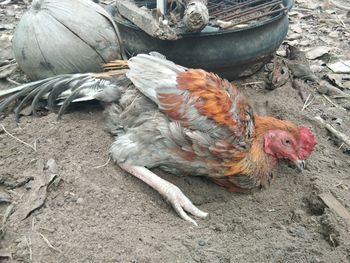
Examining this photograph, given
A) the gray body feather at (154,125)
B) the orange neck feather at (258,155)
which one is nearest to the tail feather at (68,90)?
the gray body feather at (154,125)

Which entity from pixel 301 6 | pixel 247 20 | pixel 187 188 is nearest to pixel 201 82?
pixel 187 188

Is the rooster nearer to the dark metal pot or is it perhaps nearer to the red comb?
the red comb

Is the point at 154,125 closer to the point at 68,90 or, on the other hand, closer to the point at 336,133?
the point at 68,90

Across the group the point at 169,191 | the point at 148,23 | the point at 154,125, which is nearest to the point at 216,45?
the point at 148,23

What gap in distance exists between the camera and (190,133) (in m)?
3.63

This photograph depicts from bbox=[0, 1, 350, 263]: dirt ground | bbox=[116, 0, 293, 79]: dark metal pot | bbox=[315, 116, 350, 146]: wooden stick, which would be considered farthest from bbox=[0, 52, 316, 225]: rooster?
bbox=[315, 116, 350, 146]: wooden stick

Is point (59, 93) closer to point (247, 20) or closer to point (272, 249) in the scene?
point (247, 20)

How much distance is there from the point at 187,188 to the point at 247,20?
194 centimetres

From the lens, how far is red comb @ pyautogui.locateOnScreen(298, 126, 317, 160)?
3.86m

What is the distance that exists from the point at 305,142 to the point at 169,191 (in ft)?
3.92

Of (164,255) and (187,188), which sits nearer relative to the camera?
(164,255)

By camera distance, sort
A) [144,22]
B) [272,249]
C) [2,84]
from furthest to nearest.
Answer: [2,84], [144,22], [272,249]

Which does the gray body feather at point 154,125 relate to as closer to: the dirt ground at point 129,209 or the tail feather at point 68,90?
the tail feather at point 68,90

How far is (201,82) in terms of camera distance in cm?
382
